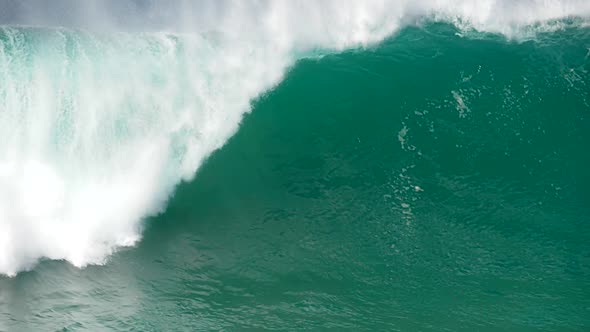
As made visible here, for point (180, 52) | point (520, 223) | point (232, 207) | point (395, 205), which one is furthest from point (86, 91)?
point (520, 223)

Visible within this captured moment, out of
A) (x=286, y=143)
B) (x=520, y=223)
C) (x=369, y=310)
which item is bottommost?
(x=369, y=310)

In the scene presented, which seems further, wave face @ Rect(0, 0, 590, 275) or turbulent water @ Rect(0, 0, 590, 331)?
wave face @ Rect(0, 0, 590, 275)

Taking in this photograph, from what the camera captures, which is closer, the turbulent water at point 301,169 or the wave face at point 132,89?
the turbulent water at point 301,169

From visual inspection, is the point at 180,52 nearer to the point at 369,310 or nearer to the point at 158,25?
the point at 158,25
